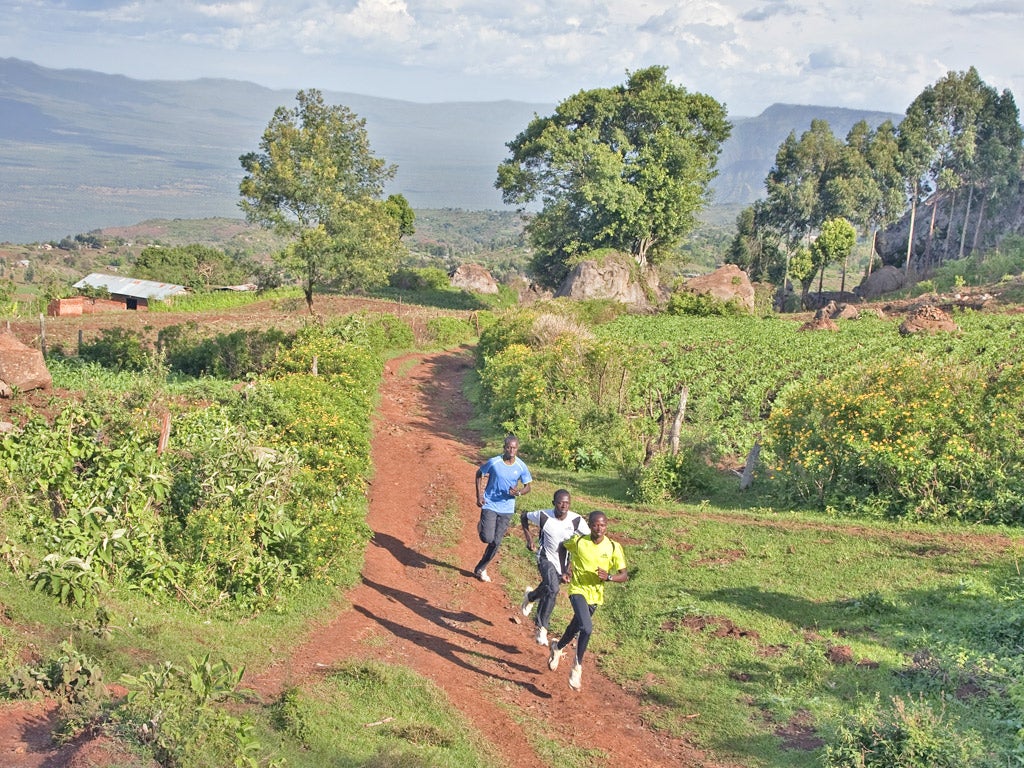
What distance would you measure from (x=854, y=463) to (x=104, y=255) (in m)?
105

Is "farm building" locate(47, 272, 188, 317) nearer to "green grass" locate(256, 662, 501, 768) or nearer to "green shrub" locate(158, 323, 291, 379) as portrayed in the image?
"green shrub" locate(158, 323, 291, 379)

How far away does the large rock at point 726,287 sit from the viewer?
48188 millimetres

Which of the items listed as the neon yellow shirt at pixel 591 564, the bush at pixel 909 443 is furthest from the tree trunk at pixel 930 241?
the neon yellow shirt at pixel 591 564

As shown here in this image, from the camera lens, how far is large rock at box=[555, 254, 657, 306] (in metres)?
47.5

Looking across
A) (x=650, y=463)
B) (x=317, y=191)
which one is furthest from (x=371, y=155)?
(x=650, y=463)

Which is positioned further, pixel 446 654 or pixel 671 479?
pixel 671 479

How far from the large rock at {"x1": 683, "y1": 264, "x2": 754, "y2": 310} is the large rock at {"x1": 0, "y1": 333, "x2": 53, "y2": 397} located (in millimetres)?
36423

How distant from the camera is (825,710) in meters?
7.99

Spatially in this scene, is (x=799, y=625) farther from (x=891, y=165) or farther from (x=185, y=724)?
(x=891, y=165)

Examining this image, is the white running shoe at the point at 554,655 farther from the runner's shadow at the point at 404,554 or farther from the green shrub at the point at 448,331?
the green shrub at the point at 448,331

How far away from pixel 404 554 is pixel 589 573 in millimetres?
4805

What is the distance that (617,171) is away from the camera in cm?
5047

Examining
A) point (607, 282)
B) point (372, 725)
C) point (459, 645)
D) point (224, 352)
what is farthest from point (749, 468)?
point (607, 282)

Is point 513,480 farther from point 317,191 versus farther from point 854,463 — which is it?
point 317,191
